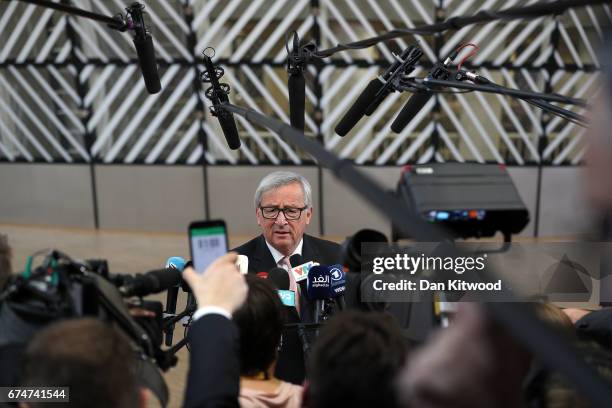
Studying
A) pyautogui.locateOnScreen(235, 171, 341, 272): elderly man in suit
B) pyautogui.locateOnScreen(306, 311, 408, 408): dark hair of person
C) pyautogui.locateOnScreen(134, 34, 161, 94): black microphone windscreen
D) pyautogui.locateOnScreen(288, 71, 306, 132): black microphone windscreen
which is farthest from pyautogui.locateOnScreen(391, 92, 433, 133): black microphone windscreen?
pyautogui.locateOnScreen(306, 311, 408, 408): dark hair of person

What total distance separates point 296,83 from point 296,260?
A: 81 cm

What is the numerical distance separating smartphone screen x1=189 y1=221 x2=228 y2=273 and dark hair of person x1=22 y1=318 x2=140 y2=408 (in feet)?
0.77

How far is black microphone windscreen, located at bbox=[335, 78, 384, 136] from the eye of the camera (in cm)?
172

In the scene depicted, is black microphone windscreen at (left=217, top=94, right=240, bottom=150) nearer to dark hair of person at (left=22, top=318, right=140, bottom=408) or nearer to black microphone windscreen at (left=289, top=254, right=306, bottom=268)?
black microphone windscreen at (left=289, top=254, right=306, bottom=268)

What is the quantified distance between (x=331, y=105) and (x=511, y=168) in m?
2.31

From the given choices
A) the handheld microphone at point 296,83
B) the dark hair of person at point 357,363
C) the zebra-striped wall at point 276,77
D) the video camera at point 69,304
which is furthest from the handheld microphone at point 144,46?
the zebra-striped wall at point 276,77

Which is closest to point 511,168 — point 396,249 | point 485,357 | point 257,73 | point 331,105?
point 331,105

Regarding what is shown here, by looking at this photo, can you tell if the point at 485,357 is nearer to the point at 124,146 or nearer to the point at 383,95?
the point at 383,95

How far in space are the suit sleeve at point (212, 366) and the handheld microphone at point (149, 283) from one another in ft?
0.58

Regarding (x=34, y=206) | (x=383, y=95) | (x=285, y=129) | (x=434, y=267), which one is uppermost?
(x=383, y=95)

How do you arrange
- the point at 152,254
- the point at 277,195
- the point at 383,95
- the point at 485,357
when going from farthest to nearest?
the point at 152,254 < the point at 277,195 < the point at 383,95 < the point at 485,357

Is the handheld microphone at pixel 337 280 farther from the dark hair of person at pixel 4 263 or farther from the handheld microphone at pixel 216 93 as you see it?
the dark hair of person at pixel 4 263

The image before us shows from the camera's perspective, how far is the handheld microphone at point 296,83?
1.67 meters

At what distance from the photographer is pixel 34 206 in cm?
748
